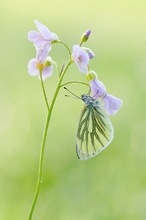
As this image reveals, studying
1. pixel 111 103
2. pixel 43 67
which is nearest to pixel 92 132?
pixel 111 103

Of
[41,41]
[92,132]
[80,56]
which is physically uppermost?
[41,41]

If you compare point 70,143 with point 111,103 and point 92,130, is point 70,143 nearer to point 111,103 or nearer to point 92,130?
point 92,130

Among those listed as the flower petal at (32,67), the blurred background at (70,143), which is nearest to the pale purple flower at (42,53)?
the flower petal at (32,67)

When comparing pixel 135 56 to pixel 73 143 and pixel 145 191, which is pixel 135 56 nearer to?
pixel 73 143

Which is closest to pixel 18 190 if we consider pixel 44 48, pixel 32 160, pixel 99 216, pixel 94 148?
pixel 32 160

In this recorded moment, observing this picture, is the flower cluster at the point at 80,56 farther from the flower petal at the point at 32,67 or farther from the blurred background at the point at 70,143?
the blurred background at the point at 70,143
